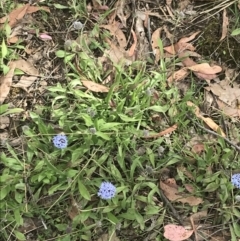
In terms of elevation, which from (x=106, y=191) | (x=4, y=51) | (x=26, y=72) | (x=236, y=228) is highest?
(x=4, y=51)

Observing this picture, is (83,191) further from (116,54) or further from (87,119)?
→ (116,54)

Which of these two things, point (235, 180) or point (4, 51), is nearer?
point (235, 180)

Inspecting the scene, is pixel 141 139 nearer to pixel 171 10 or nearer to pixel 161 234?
pixel 161 234

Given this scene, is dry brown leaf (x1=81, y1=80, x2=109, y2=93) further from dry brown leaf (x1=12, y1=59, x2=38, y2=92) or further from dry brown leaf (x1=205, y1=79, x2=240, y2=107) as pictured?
dry brown leaf (x1=205, y1=79, x2=240, y2=107)

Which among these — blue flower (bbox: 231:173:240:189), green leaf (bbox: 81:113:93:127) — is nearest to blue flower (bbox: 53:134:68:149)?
green leaf (bbox: 81:113:93:127)

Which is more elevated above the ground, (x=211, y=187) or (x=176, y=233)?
(x=211, y=187)

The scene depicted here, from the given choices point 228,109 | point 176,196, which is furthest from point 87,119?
point 228,109

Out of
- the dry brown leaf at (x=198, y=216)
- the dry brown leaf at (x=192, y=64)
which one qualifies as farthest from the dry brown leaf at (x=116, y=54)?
the dry brown leaf at (x=198, y=216)

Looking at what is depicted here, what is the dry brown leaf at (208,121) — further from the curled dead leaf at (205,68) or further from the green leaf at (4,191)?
the green leaf at (4,191)
